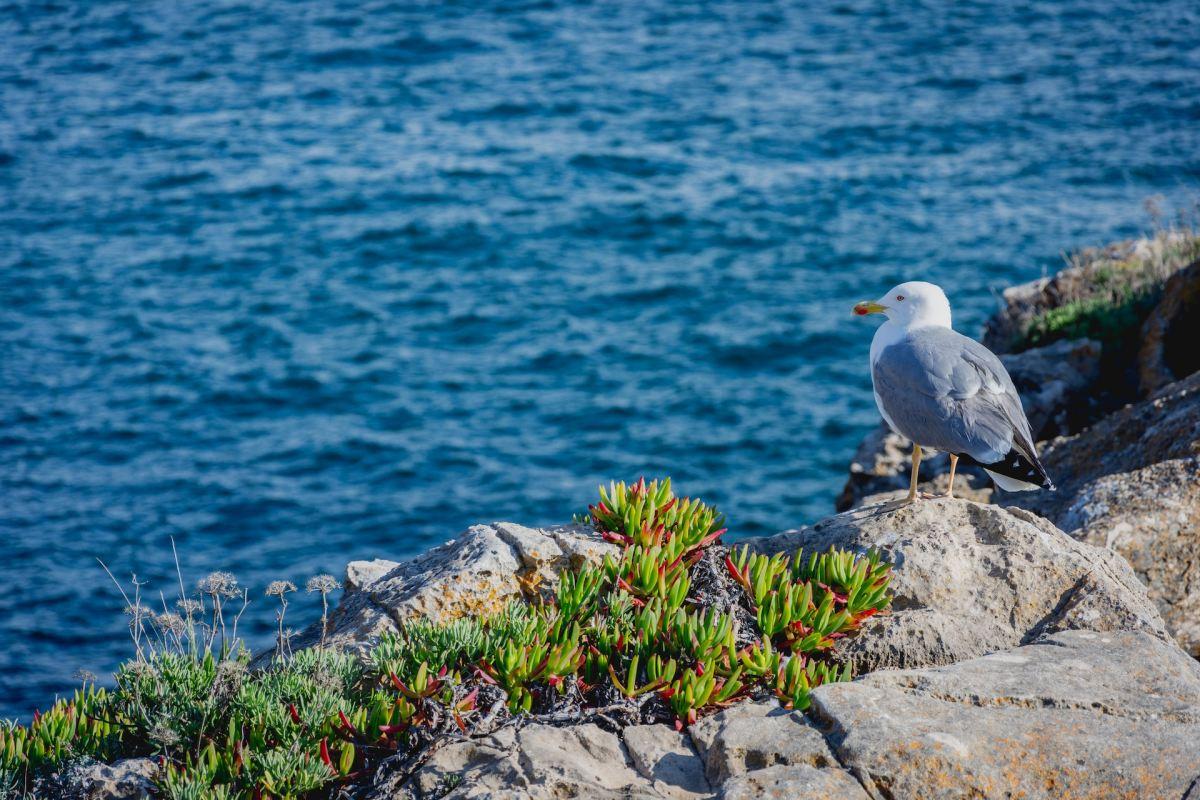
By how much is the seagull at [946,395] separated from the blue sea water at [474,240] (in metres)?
8.68

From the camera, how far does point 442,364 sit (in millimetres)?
19594

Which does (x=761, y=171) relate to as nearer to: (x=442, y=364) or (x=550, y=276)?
(x=550, y=276)

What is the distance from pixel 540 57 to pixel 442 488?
622 inches

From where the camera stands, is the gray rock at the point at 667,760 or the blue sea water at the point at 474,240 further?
the blue sea water at the point at 474,240

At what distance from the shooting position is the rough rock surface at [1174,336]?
1175 centimetres

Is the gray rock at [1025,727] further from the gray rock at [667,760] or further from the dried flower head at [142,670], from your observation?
the dried flower head at [142,670]

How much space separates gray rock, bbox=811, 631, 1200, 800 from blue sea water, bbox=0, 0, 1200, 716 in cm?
1036

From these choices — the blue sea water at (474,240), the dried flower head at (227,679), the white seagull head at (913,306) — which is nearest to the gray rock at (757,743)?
the dried flower head at (227,679)

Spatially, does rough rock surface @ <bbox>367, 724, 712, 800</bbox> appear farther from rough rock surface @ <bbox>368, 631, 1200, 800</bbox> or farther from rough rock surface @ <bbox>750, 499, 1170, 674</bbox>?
rough rock surface @ <bbox>750, 499, 1170, 674</bbox>

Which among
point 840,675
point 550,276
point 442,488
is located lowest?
point 442,488

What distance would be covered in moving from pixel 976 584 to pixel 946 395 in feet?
4.02

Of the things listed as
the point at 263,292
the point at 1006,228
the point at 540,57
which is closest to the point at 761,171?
the point at 1006,228

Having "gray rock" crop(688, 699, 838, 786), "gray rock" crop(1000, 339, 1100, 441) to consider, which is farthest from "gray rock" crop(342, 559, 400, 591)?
"gray rock" crop(1000, 339, 1100, 441)

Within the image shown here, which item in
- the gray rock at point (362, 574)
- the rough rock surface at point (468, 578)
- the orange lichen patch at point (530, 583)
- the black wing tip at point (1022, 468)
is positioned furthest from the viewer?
the gray rock at point (362, 574)
